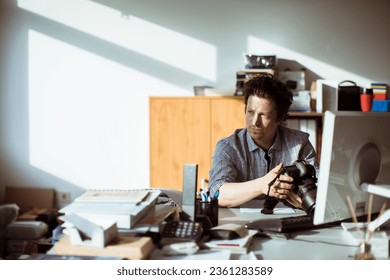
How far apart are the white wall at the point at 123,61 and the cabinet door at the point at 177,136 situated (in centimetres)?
36

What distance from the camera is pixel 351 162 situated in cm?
120

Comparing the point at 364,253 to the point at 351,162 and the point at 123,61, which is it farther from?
the point at 123,61

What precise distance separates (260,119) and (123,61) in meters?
1.86

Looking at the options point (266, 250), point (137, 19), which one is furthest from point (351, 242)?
point (137, 19)

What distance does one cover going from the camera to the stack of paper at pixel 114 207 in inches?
47.2

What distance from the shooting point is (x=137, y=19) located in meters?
3.58

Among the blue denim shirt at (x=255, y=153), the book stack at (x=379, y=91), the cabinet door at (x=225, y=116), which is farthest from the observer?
the book stack at (x=379, y=91)

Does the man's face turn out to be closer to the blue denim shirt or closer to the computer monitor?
the blue denim shirt

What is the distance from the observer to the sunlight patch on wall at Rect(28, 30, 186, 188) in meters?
3.65

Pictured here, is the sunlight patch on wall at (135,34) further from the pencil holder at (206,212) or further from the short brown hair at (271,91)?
the pencil holder at (206,212)

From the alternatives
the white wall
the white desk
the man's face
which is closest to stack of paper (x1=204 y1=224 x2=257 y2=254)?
the white desk

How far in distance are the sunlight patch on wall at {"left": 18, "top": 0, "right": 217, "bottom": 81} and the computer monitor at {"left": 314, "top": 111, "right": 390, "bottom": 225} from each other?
7.72ft

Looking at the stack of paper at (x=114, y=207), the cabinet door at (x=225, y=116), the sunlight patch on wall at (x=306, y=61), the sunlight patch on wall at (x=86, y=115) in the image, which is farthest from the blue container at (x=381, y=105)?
the stack of paper at (x=114, y=207)

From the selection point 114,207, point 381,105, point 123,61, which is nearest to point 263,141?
point 114,207
